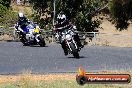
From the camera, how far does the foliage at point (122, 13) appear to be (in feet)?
194

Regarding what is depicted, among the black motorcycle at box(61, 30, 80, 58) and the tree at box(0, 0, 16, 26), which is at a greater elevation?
the black motorcycle at box(61, 30, 80, 58)

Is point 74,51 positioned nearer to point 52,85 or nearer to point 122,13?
point 52,85

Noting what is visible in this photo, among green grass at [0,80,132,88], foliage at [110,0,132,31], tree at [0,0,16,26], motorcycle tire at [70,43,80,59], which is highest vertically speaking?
green grass at [0,80,132,88]

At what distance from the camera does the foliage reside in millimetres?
59031

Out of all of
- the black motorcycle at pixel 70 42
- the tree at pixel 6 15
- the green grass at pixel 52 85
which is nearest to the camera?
the green grass at pixel 52 85

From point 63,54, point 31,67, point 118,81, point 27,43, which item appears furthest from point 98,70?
point 27,43

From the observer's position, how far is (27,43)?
92.7ft

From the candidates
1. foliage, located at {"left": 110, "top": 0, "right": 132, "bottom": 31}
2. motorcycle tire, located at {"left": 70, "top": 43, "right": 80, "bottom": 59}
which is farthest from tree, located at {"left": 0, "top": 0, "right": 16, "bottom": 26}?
motorcycle tire, located at {"left": 70, "top": 43, "right": 80, "bottom": 59}

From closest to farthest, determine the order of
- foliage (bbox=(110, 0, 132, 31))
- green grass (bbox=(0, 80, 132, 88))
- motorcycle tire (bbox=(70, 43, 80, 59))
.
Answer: green grass (bbox=(0, 80, 132, 88)) → motorcycle tire (bbox=(70, 43, 80, 59)) → foliage (bbox=(110, 0, 132, 31))

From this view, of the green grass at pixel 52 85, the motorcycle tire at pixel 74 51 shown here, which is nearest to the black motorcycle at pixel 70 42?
the motorcycle tire at pixel 74 51

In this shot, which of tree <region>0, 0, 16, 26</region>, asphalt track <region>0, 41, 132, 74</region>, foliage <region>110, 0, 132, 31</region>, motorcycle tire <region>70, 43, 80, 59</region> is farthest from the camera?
foliage <region>110, 0, 132, 31</region>

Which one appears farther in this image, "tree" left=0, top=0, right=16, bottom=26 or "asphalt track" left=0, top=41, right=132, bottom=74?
"tree" left=0, top=0, right=16, bottom=26

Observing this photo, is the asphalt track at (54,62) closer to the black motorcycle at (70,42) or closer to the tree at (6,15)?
the black motorcycle at (70,42)

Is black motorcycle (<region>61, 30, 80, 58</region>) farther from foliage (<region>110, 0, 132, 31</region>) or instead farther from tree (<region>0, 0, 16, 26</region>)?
foliage (<region>110, 0, 132, 31</region>)
